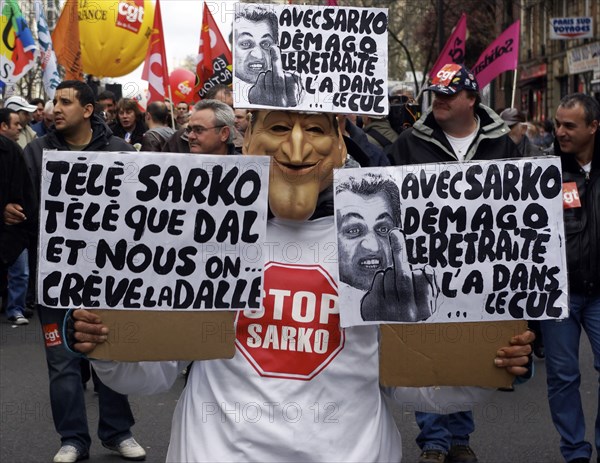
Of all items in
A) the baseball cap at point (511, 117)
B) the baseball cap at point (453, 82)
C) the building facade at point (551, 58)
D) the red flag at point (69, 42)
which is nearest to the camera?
the baseball cap at point (453, 82)

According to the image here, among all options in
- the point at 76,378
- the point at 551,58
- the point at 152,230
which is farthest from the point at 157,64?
the point at 551,58

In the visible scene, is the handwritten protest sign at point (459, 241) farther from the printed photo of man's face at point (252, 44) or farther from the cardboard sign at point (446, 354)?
the printed photo of man's face at point (252, 44)

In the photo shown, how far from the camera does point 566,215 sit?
648 centimetres

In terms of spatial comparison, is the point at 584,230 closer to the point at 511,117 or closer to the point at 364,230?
the point at 364,230

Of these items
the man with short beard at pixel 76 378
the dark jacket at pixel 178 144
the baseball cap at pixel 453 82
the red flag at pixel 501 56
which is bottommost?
the man with short beard at pixel 76 378

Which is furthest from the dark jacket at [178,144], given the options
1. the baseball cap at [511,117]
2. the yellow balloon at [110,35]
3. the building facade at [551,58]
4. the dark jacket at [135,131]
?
the building facade at [551,58]

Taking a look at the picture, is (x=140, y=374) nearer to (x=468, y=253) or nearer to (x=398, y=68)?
(x=468, y=253)

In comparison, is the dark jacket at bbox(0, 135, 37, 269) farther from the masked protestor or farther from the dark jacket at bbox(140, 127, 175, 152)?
the masked protestor

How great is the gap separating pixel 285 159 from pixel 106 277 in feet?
2.17

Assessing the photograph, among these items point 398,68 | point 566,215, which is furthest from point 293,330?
point 398,68

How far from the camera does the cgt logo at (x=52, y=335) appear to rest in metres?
6.48

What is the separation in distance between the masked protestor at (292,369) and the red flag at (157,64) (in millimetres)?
10115

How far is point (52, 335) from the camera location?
258 inches

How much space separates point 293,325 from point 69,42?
10735 mm
